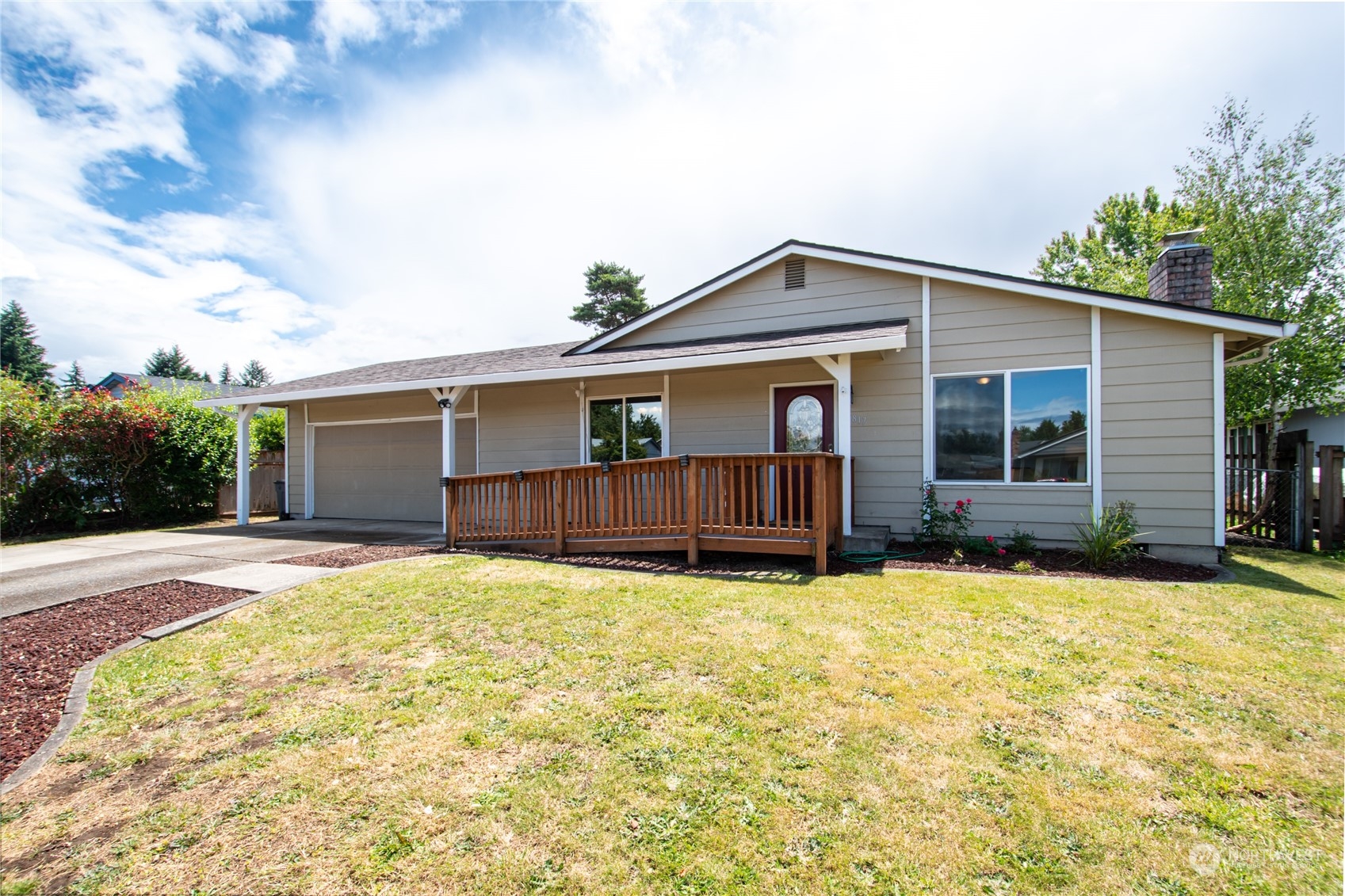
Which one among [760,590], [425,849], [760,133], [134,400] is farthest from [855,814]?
[134,400]

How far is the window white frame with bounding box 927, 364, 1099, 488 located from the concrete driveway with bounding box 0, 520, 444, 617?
7376 millimetres

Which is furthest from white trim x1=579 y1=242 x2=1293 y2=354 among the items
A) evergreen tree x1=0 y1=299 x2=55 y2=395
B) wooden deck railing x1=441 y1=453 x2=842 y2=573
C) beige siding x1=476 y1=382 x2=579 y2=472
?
→ evergreen tree x1=0 y1=299 x2=55 y2=395

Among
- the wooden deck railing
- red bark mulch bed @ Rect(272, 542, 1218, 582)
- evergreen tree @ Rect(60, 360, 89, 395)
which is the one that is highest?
evergreen tree @ Rect(60, 360, 89, 395)

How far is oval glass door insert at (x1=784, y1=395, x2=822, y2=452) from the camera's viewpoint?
26.6 feet

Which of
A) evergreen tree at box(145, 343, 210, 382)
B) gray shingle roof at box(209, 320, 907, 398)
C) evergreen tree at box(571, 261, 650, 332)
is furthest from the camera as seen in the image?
evergreen tree at box(145, 343, 210, 382)

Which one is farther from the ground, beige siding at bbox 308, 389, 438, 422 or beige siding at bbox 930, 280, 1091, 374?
beige siding at bbox 930, 280, 1091, 374

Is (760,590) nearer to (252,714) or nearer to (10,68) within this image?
(252,714)

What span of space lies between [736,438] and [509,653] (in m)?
5.55

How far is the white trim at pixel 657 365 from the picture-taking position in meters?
6.57

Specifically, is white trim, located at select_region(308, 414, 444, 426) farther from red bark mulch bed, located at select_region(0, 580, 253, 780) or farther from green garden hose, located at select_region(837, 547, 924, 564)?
green garden hose, located at select_region(837, 547, 924, 564)

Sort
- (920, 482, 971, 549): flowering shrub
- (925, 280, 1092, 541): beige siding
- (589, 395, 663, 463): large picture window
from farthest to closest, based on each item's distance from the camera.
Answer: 1. (589, 395, 663, 463): large picture window
2. (920, 482, 971, 549): flowering shrub
3. (925, 280, 1092, 541): beige siding

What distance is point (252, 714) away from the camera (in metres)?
2.88

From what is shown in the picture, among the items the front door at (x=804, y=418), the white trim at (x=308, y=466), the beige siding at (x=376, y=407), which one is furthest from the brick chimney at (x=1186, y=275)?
the white trim at (x=308, y=466)

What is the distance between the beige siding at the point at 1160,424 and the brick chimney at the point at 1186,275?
→ 0.86m
